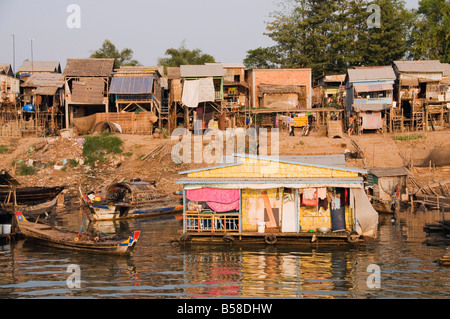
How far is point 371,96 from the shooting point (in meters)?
41.0

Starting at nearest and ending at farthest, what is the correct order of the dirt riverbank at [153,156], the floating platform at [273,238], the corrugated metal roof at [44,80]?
the floating platform at [273,238]
the dirt riverbank at [153,156]
the corrugated metal roof at [44,80]

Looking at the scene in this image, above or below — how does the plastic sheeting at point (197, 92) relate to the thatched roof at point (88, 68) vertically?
below

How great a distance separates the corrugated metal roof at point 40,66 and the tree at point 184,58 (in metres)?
11.2

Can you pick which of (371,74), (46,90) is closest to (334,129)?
(371,74)

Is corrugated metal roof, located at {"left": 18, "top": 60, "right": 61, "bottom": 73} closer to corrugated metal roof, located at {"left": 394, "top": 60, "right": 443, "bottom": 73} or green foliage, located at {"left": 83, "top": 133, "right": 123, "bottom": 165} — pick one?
green foliage, located at {"left": 83, "top": 133, "right": 123, "bottom": 165}

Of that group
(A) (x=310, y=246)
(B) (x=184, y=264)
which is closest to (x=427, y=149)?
(A) (x=310, y=246)

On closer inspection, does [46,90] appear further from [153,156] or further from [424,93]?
[424,93]

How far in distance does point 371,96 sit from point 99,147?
2068 centimetres

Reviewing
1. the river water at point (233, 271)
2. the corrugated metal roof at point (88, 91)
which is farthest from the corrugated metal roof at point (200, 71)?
the river water at point (233, 271)

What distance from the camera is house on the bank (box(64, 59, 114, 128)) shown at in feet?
133

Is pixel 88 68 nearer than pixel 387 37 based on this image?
Yes

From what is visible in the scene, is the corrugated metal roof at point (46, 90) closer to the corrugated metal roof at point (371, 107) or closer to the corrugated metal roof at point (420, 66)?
the corrugated metal roof at point (371, 107)

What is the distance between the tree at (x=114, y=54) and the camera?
5334cm

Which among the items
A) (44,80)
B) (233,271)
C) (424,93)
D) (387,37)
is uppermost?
(387,37)
